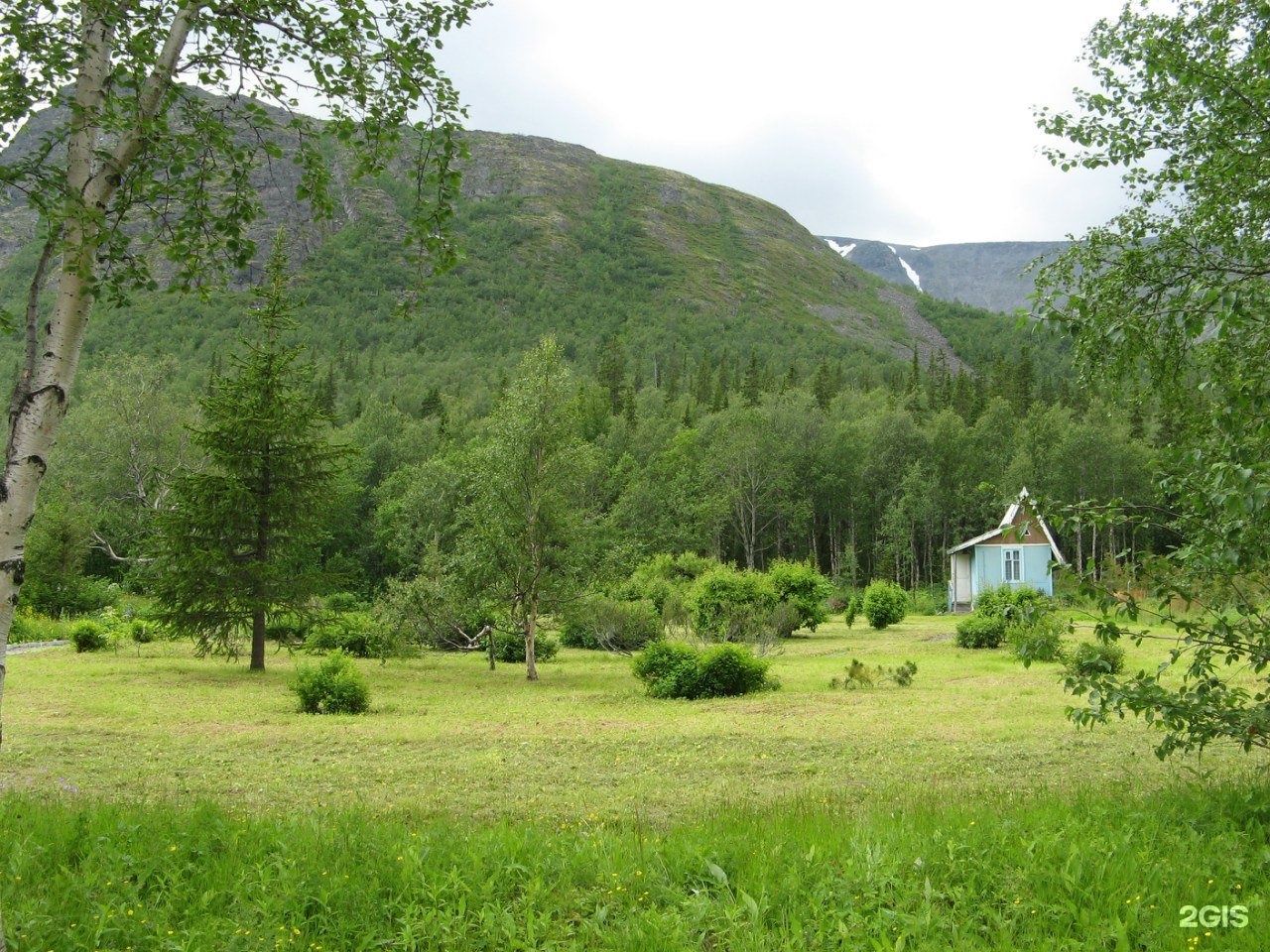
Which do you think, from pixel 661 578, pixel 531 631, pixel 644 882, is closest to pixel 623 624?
pixel 531 631

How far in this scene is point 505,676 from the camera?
67.7 ft

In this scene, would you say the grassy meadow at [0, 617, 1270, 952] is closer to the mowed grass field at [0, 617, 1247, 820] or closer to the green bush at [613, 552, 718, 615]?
the mowed grass field at [0, 617, 1247, 820]

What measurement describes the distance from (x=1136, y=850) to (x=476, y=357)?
390ft

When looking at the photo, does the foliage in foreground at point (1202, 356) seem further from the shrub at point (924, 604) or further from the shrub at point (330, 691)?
the shrub at point (924, 604)

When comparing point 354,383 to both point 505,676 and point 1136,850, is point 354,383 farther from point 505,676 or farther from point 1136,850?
point 1136,850

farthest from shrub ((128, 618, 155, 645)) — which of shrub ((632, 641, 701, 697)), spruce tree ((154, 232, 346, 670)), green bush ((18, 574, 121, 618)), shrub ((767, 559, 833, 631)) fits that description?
shrub ((767, 559, 833, 631))

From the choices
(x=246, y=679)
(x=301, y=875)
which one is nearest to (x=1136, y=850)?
(x=301, y=875)

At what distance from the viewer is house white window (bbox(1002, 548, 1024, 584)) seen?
41.1 meters

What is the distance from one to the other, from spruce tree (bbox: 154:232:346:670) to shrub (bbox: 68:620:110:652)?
4279mm

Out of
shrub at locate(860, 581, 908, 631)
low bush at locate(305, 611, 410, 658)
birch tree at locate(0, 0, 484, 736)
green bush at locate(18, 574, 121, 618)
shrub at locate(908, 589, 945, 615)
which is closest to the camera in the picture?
birch tree at locate(0, 0, 484, 736)

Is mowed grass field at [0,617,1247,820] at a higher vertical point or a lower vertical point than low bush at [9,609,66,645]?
higher

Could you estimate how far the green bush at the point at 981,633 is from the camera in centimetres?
2409

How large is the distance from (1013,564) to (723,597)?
21.3 m

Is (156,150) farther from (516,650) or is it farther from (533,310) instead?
(533,310)
